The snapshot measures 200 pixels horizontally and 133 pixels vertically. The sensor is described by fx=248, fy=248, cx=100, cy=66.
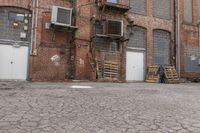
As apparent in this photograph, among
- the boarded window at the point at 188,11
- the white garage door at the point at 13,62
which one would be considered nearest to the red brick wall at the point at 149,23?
the boarded window at the point at 188,11

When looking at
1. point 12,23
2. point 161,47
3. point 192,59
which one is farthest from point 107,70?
point 192,59

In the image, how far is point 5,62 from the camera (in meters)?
13.3

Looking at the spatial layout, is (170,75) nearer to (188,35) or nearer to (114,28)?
(188,35)

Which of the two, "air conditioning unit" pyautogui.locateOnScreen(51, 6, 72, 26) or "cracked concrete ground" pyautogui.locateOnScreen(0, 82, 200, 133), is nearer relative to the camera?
"cracked concrete ground" pyautogui.locateOnScreen(0, 82, 200, 133)

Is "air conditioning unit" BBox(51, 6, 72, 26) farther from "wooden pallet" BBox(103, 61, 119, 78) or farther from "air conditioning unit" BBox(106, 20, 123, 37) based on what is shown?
"wooden pallet" BBox(103, 61, 119, 78)

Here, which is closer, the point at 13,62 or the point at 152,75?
the point at 13,62

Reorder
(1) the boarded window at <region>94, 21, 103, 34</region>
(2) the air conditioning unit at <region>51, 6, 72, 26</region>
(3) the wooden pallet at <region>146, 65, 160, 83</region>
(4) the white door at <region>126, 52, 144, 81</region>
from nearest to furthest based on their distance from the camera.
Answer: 1. (2) the air conditioning unit at <region>51, 6, 72, 26</region>
2. (1) the boarded window at <region>94, 21, 103, 34</region>
3. (3) the wooden pallet at <region>146, 65, 160, 83</region>
4. (4) the white door at <region>126, 52, 144, 81</region>

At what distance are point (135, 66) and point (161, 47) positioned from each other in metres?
2.64

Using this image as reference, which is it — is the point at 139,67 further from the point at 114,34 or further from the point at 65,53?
the point at 65,53

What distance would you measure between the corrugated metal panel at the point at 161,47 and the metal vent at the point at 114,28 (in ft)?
11.4

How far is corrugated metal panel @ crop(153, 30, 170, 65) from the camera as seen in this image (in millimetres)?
17648

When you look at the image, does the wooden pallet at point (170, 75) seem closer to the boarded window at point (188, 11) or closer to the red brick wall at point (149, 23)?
the red brick wall at point (149, 23)

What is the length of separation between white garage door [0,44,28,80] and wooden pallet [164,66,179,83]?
8892 millimetres

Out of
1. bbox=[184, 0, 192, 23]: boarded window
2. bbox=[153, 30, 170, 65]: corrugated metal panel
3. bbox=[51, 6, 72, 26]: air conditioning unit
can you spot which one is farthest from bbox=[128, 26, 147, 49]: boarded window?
bbox=[51, 6, 72, 26]: air conditioning unit
